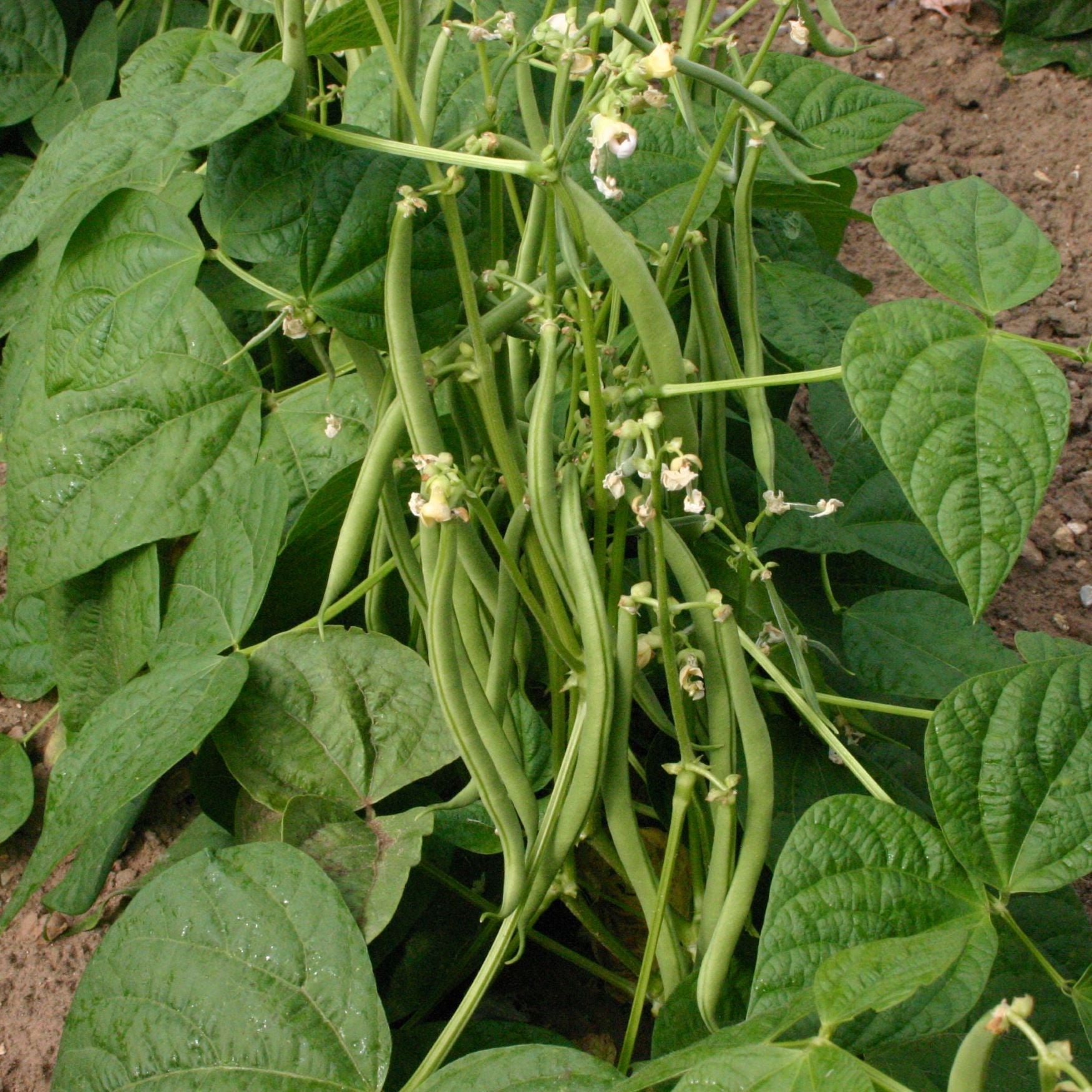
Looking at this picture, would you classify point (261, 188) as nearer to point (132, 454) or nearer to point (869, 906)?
point (132, 454)

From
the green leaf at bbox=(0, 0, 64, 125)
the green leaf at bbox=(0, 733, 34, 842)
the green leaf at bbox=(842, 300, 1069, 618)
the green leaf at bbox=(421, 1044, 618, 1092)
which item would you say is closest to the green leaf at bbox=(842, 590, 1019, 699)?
the green leaf at bbox=(842, 300, 1069, 618)

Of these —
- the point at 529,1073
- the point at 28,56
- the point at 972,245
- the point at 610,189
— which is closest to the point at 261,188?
the point at 610,189

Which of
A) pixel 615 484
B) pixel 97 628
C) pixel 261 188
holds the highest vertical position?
pixel 261 188

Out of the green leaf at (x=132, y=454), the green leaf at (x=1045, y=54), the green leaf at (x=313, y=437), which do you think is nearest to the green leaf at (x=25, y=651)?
the green leaf at (x=132, y=454)

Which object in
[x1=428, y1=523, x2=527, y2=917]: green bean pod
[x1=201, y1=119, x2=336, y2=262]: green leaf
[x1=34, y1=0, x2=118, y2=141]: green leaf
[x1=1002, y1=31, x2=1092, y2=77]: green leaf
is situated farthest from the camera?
[x1=1002, y1=31, x2=1092, y2=77]: green leaf

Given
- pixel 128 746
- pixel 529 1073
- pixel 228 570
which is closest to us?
pixel 529 1073

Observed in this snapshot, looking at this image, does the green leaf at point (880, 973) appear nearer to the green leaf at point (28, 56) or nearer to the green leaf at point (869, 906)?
the green leaf at point (869, 906)

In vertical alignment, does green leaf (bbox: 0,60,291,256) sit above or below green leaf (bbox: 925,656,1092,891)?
above

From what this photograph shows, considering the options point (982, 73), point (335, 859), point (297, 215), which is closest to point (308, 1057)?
point (335, 859)

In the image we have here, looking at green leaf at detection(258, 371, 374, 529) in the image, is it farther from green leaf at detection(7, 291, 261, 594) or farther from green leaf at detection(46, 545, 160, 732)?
green leaf at detection(46, 545, 160, 732)
